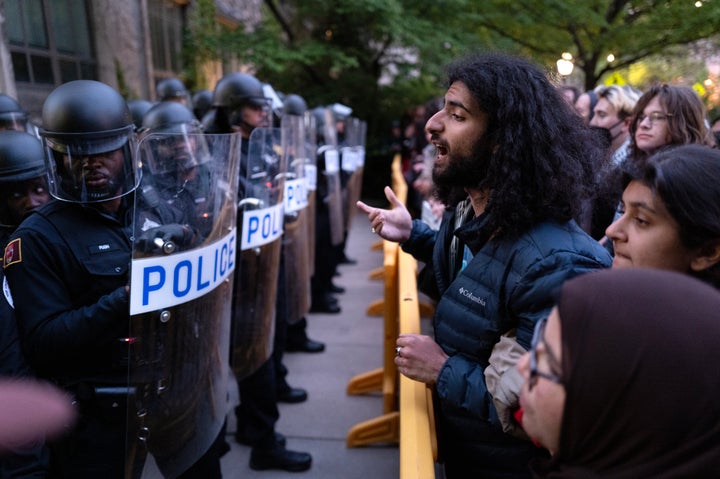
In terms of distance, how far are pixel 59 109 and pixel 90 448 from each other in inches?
46.1

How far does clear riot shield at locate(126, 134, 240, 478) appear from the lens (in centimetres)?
159

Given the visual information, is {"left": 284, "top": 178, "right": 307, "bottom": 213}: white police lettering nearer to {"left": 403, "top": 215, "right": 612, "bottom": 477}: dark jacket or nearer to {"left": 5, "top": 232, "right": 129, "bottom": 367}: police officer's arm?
{"left": 5, "top": 232, "right": 129, "bottom": 367}: police officer's arm

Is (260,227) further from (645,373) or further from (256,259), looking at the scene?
(645,373)

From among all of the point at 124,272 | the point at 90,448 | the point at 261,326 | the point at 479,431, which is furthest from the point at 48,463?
the point at 479,431

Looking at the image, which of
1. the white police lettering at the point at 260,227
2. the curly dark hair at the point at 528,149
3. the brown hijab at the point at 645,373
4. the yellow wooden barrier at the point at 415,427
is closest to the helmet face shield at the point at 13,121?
the white police lettering at the point at 260,227

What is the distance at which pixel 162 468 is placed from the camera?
1719 mm

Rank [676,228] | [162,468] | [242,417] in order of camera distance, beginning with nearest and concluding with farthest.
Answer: [676,228] → [162,468] → [242,417]

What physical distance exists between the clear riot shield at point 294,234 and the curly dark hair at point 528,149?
1.92m

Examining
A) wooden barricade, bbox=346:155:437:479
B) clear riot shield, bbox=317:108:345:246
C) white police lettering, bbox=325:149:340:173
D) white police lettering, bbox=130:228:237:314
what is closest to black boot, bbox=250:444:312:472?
wooden barricade, bbox=346:155:437:479

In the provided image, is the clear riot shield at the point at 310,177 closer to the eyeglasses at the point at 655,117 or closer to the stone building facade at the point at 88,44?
the eyeglasses at the point at 655,117

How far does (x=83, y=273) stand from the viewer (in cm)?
171

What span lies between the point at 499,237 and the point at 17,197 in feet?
6.23

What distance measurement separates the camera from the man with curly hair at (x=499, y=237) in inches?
53.7

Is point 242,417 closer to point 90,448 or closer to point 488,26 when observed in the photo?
point 90,448
